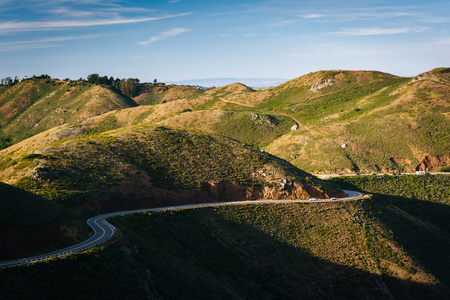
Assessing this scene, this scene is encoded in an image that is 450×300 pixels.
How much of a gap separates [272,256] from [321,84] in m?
152

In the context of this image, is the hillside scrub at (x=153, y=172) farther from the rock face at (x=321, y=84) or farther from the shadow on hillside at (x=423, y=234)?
the rock face at (x=321, y=84)

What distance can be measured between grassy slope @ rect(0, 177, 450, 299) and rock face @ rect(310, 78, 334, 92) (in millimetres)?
126542

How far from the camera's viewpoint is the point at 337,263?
5203 centimetres

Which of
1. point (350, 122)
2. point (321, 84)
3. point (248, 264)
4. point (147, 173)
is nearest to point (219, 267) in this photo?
point (248, 264)

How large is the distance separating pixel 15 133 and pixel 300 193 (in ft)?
592

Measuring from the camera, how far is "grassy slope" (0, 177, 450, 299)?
34.0 meters

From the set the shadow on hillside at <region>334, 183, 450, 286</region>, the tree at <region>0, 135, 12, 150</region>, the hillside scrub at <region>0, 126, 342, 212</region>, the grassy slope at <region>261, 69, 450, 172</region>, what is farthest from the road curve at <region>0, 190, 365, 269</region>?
the tree at <region>0, 135, 12, 150</region>

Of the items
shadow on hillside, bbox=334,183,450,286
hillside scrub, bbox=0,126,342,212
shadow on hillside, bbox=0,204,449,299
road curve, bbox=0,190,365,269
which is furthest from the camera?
shadow on hillside, bbox=334,183,450,286

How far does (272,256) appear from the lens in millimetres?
51750

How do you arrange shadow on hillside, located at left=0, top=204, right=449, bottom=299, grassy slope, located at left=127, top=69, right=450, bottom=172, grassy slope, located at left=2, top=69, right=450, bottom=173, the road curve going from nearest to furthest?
the road curve, shadow on hillside, located at left=0, top=204, right=449, bottom=299, grassy slope, located at left=127, top=69, right=450, bottom=172, grassy slope, located at left=2, top=69, right=450, bottom=173

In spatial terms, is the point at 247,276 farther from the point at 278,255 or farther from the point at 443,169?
the point at 443,169

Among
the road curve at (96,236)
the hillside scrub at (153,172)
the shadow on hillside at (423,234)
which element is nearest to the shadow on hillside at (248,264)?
the road curve at (96,236)

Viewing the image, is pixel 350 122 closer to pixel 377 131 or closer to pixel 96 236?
pixel 377 131

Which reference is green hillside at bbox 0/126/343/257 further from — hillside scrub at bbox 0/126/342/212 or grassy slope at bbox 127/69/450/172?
grassy slope at bbox 127/69/450/172
